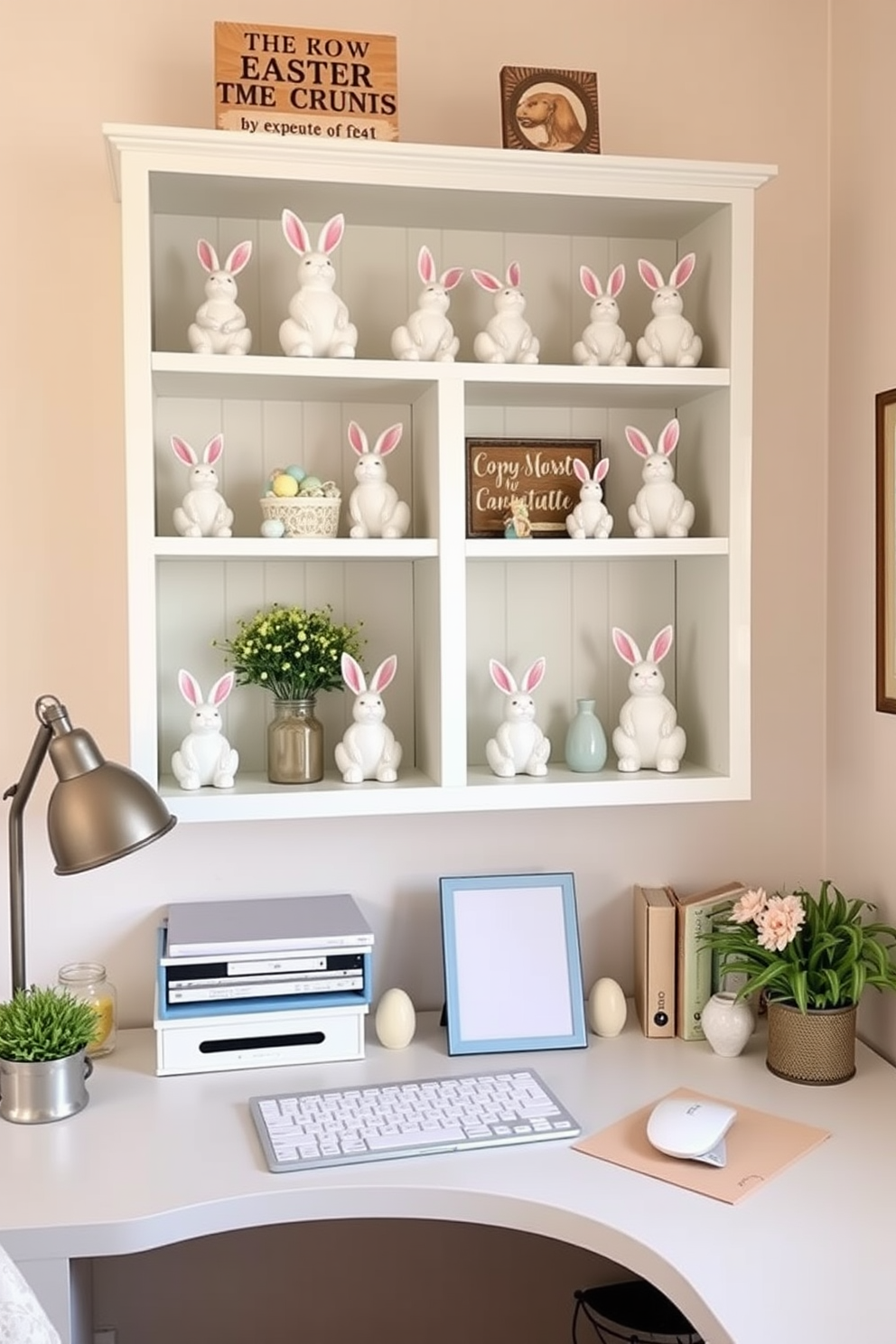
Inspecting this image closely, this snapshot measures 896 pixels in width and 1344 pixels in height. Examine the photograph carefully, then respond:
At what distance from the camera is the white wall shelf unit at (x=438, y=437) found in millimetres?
1807

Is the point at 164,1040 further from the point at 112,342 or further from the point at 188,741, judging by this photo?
the point at 112,342

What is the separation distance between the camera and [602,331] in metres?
1.97

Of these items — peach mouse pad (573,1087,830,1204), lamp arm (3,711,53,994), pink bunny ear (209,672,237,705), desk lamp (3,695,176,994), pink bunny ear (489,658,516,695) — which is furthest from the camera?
pink bunny ear (489,658,516,695)

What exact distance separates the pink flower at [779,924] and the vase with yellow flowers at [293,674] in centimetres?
71

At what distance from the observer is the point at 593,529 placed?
77.5 inches

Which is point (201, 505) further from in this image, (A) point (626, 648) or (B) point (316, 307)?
(A) point (626, 648)

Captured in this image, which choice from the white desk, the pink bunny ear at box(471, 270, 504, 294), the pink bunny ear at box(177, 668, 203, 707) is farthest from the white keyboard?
the pink bunny ear at box(471, 270, 504, 294)

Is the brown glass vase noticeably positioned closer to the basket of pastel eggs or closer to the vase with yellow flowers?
the vase with yellow flowers

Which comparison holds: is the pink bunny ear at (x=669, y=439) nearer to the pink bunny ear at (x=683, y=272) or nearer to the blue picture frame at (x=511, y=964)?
the pink bunny ear at (x=683, y=272)

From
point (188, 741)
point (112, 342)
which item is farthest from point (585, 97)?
point (188, 741)

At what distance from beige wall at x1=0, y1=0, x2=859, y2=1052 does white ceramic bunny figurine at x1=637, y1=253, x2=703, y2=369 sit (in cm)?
25

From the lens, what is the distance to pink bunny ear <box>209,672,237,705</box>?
189cm

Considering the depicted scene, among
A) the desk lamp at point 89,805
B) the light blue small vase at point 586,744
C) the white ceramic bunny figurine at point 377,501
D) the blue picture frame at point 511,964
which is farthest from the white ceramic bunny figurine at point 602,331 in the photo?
the desk lamp at point 89,805

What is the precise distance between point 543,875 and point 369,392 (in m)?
0.81
